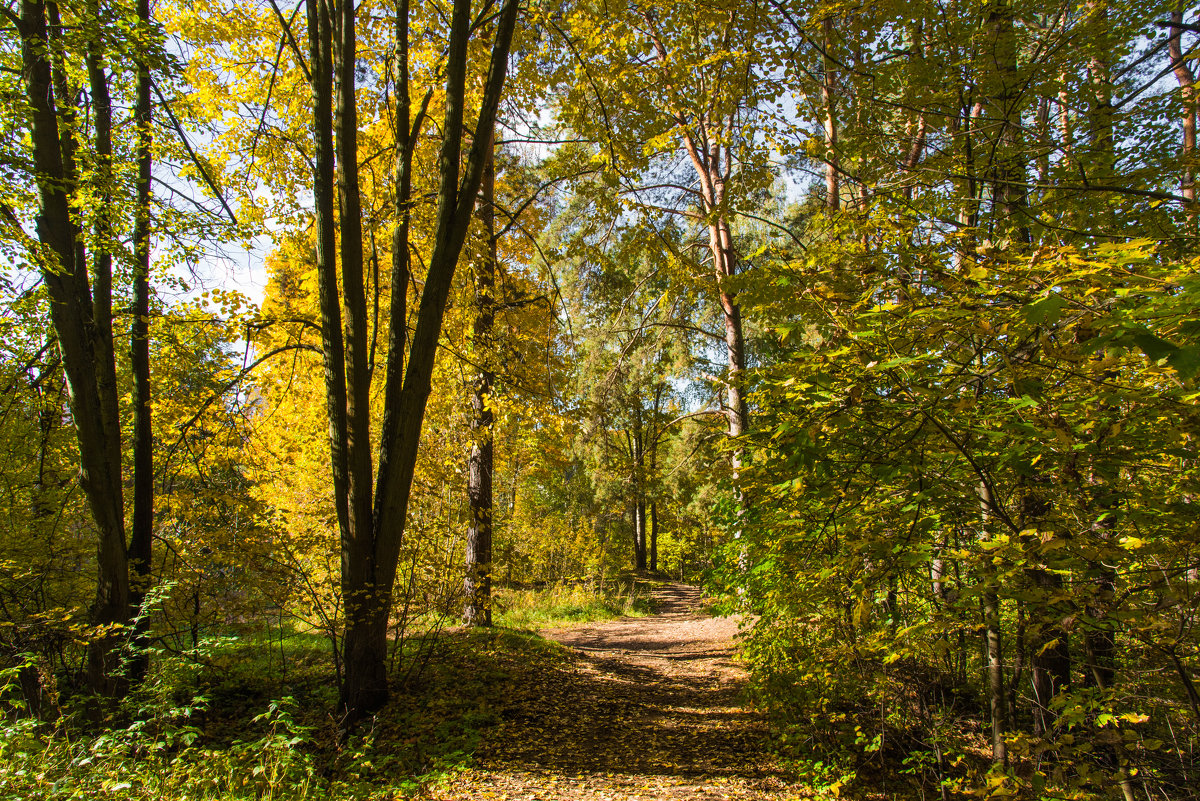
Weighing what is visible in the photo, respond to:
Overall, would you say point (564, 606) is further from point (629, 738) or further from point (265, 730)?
point (265, 730)

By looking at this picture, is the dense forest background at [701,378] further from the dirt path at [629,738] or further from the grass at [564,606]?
the grass at [564,606]

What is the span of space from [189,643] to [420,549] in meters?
3.27

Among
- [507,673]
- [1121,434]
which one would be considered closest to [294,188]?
[507,673]

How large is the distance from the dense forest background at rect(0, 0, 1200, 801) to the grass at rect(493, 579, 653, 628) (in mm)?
3517

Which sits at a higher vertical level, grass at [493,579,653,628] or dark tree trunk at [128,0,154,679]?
dark tree trunk at [128,0,154,679]

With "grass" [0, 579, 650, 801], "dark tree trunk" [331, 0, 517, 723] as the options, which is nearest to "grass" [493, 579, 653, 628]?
"grass" [0, 579, 650, 801]

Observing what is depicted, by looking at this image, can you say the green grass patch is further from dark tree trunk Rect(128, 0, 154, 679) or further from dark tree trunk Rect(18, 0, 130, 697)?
dark tree trunk Rect(128, 0, 154, 679)

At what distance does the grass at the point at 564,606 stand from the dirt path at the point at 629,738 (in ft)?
9.62

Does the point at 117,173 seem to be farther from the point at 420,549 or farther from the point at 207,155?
the point at 420,549

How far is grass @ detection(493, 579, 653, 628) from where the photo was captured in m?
10.5

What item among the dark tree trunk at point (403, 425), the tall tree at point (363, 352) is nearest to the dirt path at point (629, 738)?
the dark tree trunk at point (403, 425)

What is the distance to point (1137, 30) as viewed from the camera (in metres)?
3.43

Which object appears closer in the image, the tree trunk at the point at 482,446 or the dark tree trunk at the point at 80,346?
the dark tree trunk at the point at 80,346

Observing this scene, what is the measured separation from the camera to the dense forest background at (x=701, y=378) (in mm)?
2012
